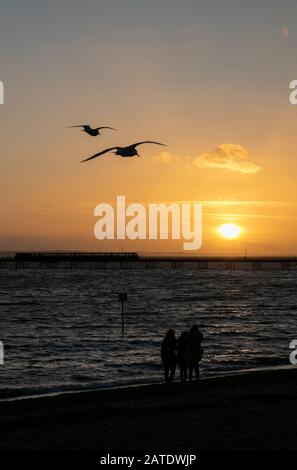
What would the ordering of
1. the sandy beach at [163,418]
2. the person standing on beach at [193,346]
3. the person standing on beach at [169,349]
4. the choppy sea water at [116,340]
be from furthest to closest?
the choppy sea water at [116,340]
the person standing on beach at [169,349]
the person standing on beach at [193,346]
the sandy beach at [163,418]

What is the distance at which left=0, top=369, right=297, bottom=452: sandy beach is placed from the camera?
1250cm

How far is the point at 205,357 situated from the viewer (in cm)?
3180

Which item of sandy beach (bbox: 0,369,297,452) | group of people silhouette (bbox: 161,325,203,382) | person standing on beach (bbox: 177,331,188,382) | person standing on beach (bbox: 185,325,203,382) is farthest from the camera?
person standing on beach (bbox: 177,331,188,382)

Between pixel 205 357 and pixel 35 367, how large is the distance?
7.22 metres

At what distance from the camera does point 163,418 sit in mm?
15016

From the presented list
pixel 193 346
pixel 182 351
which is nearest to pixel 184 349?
pixel 182 351

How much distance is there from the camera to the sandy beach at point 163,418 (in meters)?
12.5

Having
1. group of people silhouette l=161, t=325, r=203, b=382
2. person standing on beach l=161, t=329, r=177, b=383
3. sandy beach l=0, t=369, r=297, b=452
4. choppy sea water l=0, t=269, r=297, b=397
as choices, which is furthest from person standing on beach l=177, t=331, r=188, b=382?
choppy sea water l=0, t=269, r=297, b=397

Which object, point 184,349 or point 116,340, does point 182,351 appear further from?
point 116,340

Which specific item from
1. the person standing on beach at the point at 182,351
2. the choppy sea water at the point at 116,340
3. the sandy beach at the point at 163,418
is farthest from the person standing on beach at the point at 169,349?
the choppy sea water at the point at 116,340

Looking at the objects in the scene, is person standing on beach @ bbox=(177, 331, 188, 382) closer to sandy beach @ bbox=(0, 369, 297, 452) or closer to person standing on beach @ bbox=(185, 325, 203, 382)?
person standing on beach @ bbox=(185, 325, 203, 382)

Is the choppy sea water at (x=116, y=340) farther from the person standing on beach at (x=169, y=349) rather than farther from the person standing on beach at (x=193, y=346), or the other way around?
the person standing on beach at (x=193, y=346)

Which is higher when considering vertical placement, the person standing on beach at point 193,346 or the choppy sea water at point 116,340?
the person standing on beach at point 193,346
